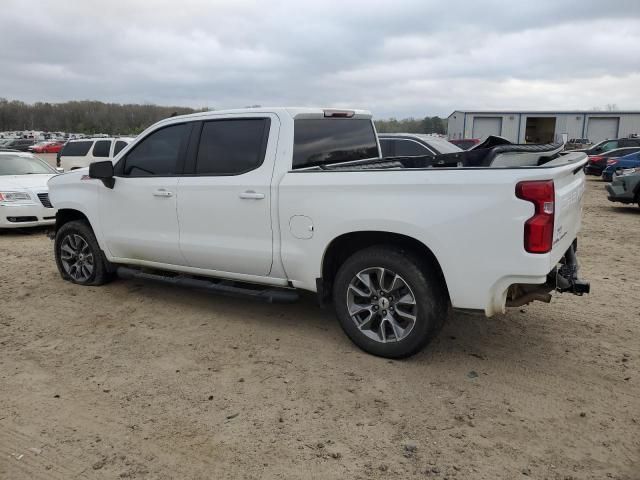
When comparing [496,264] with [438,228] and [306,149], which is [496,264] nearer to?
[438,228]

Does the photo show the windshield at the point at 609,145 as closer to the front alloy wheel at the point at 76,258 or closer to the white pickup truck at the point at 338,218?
the white pickup truck at the point at 338,218

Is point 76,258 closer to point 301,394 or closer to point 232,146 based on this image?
→ point 232,146

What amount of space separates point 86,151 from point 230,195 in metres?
15.4

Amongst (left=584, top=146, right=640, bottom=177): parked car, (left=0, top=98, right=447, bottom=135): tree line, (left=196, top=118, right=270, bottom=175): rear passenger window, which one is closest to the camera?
(left=196, top=118, right=270, bottom=175): rear passenger window

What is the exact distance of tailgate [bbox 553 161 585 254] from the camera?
3.51 meters

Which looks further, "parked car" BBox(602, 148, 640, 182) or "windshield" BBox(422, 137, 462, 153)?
"parked car" BBox(602, 148, 640, 182)

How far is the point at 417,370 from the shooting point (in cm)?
398

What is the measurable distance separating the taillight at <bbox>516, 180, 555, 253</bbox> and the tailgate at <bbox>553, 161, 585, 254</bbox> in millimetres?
93

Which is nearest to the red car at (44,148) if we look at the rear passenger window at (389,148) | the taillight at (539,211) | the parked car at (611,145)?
the parked car at (611,145)

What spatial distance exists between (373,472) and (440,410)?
79 cm

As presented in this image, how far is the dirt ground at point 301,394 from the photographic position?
293cm

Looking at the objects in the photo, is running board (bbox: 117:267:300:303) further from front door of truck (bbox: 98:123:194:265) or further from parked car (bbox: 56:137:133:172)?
parked car (bbox: 56:137:133:172)

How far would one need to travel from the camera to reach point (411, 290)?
392cm

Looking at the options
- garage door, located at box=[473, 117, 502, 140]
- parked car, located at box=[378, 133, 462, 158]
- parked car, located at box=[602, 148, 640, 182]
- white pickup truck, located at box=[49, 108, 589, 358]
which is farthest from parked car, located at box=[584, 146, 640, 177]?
Answer: garage door, located at box=[473, 117, 502, 140]
